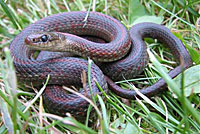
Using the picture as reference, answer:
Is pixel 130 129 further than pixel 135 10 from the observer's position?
No

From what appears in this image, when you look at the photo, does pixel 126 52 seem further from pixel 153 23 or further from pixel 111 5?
pixel 111 5

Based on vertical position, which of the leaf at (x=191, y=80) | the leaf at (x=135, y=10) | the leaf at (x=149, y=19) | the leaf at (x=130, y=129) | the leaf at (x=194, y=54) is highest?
the leaf at (x=135, y=10)

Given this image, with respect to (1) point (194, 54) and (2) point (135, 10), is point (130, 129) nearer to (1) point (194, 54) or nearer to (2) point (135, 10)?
(1) point (194, 54)

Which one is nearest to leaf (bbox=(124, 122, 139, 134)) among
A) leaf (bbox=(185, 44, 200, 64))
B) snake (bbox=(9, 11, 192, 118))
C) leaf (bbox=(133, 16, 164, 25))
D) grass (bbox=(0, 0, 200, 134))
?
grass (bbox=(0, 0, 200, 134))

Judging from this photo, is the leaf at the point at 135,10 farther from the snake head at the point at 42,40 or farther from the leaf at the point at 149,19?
the snake head at the point at 42,40

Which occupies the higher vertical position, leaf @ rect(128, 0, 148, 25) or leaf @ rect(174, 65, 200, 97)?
leaf @ rect(128, 0, 148, 25)

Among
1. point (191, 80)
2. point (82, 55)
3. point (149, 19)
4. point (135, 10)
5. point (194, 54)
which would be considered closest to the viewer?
point (191, 80)

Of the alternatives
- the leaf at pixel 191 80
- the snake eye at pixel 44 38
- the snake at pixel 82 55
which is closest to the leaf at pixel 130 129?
the snake at pixel 82 55

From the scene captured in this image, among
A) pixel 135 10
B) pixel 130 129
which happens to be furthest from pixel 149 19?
pixel 130 129

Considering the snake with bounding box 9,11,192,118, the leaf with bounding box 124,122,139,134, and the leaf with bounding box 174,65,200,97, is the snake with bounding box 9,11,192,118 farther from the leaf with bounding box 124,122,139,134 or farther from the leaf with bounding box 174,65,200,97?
the leaf with bounding box 124,122,139,134
